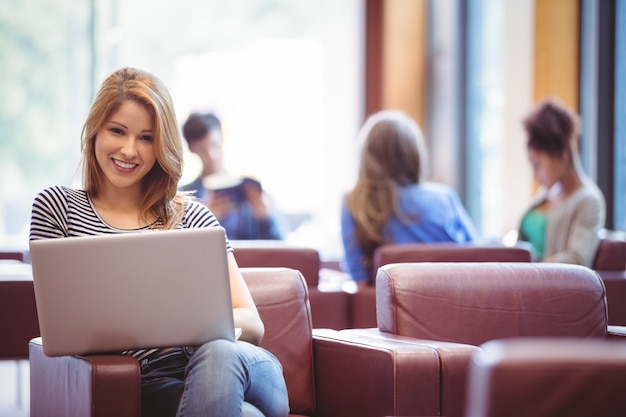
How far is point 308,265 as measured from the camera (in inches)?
155

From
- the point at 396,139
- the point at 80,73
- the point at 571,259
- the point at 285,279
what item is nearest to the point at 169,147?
the point at 285,279

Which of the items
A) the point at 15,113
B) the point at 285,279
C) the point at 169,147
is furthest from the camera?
the point at 15,113

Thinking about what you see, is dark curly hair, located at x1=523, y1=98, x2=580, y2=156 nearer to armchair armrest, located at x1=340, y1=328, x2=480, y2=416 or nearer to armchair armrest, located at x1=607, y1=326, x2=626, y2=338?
armchair armrest, located at x1=607, y1=326, x2=626, y2=338

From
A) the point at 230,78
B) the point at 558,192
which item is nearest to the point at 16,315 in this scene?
the point at 558,192

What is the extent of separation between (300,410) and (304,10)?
5452mm

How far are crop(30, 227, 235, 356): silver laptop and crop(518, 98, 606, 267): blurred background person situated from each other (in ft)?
9.42

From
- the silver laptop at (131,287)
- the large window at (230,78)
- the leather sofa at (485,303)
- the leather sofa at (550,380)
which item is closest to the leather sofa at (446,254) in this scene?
the leather sofa at (485,303)

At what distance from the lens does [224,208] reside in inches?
217

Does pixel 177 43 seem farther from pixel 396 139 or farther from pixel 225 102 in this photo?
pixel 396 139

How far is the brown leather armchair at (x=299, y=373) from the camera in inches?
85.4

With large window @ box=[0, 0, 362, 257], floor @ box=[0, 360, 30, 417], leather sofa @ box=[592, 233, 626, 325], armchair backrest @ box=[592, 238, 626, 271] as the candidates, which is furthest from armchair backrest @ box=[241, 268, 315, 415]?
large window @ box=[0, 0, 362, 257]

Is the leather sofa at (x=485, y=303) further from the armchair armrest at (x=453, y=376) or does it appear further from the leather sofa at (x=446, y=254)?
the leather sofa at (x=446, y=254)

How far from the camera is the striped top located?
2.52 metres

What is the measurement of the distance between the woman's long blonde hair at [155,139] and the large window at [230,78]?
4.65 metres
